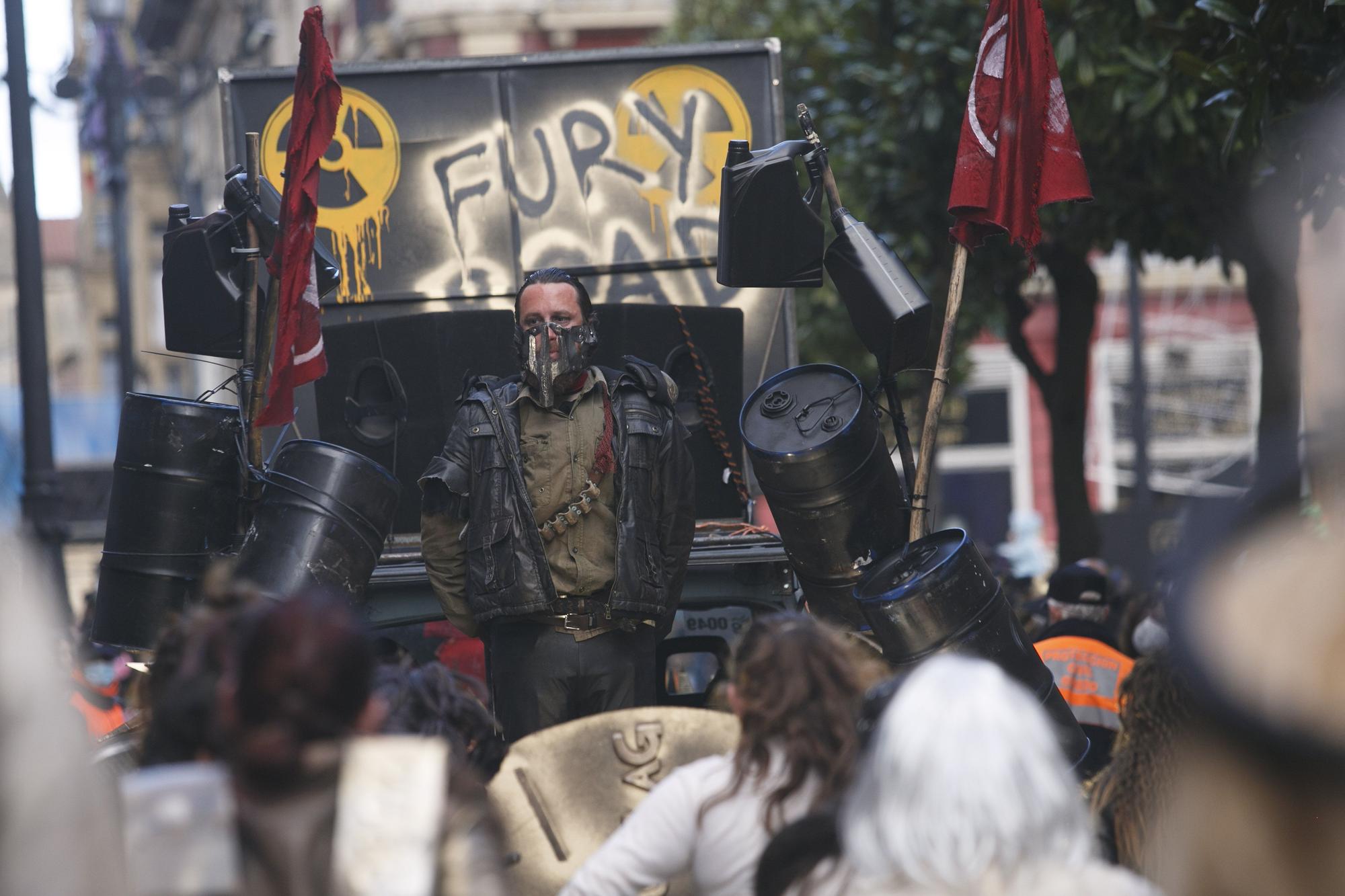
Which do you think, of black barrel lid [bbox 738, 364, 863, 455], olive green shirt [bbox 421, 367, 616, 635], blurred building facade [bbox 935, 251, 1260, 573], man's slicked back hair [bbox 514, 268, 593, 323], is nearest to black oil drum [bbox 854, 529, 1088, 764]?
black barrel lid [bbox 738, 364, 863, 455]

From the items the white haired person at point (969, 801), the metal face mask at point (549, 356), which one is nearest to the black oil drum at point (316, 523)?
the metal face mask at point (549, 356)

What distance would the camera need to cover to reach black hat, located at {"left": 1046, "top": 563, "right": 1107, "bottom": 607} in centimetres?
726

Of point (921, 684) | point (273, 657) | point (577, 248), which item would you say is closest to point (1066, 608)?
point (577, 248)

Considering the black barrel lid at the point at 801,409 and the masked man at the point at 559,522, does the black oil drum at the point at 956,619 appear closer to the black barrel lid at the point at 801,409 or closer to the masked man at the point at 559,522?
the black barrel lid at the point at 801,409

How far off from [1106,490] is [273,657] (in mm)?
29704

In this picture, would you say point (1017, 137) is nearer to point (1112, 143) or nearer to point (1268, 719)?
point (1268, 719)

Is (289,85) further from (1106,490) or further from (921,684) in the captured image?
(1106,490)

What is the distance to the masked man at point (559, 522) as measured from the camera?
528 centimetres

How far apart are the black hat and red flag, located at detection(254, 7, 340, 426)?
327cm

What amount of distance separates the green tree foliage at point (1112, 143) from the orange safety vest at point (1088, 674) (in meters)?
1.51

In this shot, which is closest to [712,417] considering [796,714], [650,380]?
[650,380]

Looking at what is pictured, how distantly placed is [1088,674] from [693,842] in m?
3.64

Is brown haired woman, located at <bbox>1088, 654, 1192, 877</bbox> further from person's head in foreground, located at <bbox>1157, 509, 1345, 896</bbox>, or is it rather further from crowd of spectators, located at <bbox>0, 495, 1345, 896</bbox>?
person's head in foreground, located at <bbox>1157, 509, 1345, 896</bbox>

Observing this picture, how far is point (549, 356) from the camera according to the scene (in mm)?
5383
